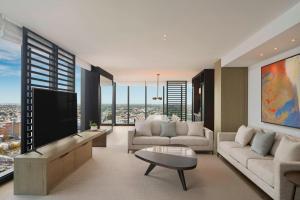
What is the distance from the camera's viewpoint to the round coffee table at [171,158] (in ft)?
10.8

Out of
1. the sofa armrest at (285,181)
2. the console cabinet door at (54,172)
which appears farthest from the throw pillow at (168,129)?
the sofa armrest at (285,181)

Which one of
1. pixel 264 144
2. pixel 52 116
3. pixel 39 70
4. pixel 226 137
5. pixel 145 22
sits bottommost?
pixel 226 137

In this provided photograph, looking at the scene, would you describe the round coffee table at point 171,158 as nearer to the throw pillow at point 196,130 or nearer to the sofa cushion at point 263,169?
the sofa cushion at point 263,169

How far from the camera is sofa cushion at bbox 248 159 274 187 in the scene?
9.29 ft

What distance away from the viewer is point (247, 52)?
13.6ft

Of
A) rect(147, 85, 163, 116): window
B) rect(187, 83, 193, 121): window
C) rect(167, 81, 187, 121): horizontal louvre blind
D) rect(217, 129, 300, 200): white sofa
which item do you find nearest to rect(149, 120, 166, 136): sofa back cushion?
rect(217, 129, 300, 200): white sofa

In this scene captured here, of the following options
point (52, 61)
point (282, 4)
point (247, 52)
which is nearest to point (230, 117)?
point (247, 52)

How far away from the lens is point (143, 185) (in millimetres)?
3434

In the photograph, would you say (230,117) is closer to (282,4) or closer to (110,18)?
(282,4)

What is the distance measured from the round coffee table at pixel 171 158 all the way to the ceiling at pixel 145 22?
2.21 meters

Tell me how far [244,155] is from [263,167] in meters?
0.69

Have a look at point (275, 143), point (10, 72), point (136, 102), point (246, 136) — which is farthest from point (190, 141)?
point (136, 102)

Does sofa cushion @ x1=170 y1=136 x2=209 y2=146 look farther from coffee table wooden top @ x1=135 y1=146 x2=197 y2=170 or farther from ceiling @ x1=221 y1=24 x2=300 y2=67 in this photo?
ceiling @ x1=221 y1=24 x2=300 y2=67

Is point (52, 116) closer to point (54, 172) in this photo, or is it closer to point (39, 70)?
point (54, 172)
